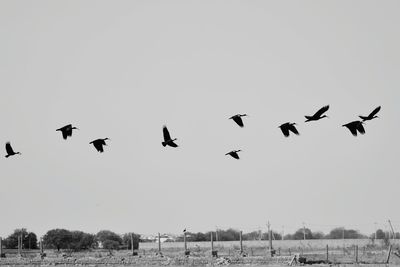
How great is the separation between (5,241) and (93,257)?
44496 mm

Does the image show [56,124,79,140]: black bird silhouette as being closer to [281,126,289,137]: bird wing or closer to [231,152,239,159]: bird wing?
[231,152,239,159]: bird wing

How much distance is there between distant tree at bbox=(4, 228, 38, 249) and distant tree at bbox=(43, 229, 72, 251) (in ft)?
8.72

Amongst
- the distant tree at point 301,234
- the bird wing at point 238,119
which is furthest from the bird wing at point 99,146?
the distant tree at point 301,234

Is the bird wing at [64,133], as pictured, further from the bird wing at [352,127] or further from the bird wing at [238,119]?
the bird wing at [352,127]

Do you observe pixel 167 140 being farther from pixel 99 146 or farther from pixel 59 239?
pixel 59 239

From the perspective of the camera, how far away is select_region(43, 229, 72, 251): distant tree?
81750 mm

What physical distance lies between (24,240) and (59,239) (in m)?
7.43

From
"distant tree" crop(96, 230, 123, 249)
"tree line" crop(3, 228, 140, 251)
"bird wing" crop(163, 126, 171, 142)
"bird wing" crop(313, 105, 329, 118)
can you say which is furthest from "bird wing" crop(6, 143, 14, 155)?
"distant tree" crop(96, 230, 123, 249)

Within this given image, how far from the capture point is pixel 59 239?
81688 mm

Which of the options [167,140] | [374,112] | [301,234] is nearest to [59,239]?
[301,234]

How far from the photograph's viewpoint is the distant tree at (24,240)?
281ft

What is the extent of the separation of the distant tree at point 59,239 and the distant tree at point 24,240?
8.72ft

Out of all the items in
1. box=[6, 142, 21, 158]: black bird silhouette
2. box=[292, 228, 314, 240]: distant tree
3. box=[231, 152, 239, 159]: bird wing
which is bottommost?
box=[292, 228, 314, 240]: distant tree

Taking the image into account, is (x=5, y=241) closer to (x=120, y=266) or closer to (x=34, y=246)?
(x=34, y=246)
